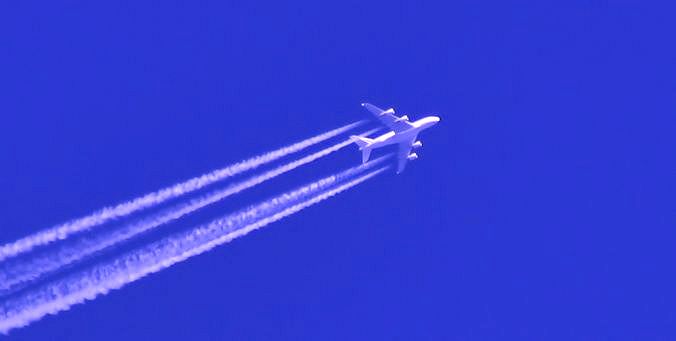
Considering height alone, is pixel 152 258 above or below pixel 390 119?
below

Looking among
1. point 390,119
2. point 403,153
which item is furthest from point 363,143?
point 403,153

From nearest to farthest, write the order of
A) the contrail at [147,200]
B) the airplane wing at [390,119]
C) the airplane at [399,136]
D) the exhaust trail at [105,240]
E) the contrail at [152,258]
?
the contrail at [152,258] → the exhaust trail at [105,240] → the contrail at [147,200] → the airplane at [399,136] → the airplane wing at [390,119]

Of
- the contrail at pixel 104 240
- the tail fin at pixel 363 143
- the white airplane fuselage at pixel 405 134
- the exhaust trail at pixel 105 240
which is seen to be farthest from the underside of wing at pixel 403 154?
the contrail at pixel 104 240

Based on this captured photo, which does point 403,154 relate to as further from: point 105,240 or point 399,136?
point 105,240

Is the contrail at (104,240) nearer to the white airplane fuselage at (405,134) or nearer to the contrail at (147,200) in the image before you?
the contrail at (147,200)

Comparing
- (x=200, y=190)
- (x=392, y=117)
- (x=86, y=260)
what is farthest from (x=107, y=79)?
(x=392, y=117)

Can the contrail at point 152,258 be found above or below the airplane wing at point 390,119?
below

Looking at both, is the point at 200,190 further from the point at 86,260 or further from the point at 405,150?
the point at 405,150

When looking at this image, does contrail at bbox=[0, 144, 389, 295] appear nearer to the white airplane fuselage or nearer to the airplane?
the airplane
